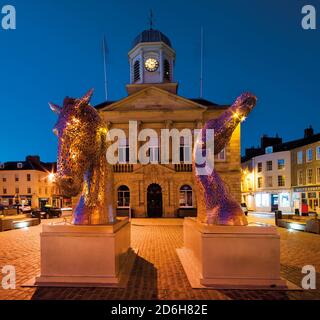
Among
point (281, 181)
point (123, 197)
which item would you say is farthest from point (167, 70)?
point (281, 181)

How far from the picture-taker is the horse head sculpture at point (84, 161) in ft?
18.5

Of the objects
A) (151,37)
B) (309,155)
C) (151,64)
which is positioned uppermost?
(151,37)

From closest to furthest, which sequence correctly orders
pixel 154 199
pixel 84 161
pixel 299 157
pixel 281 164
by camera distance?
pixel 84 161
pixel 154 199
pixel 299 157
pixel 281 164

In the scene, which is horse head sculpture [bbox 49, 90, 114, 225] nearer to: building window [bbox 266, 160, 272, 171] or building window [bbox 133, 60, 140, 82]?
building window [bbox 133, 60, 140, 82]

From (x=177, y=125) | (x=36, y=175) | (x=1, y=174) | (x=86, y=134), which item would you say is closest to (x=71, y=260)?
(x=86, y=134)

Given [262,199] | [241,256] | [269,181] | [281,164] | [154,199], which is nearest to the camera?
[241,256]

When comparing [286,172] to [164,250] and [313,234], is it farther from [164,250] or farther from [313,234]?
[164,250]

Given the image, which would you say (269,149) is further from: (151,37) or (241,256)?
(241,256)

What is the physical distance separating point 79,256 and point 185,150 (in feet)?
73.8

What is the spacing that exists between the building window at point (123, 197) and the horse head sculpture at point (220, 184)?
66.4ft

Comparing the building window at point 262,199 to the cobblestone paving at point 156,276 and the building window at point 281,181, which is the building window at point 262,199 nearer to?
the building window at point 281,181

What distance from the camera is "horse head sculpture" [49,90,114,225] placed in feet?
18.5

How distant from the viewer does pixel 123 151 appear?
27547 mm

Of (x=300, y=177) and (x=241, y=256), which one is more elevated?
(x=300, y=177)
